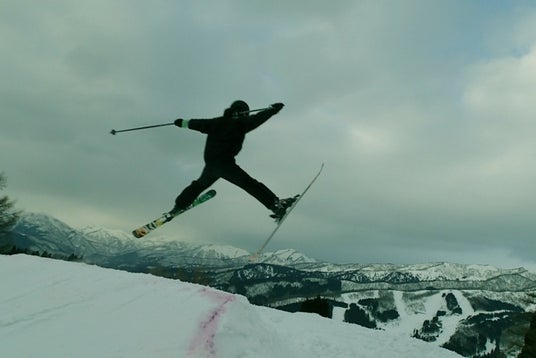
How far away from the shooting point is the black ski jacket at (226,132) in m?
11.4

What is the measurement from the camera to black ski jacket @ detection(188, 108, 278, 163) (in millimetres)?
11430

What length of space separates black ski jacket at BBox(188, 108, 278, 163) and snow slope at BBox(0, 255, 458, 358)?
341 centimetres

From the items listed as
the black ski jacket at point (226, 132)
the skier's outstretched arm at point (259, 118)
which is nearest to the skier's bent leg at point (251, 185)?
the black ski jacket at point (226, 132)

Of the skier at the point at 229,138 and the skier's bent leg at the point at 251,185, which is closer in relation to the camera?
the skier at the point at 229,138

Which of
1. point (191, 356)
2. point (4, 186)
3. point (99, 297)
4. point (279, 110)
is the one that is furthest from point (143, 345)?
point (4, 186)

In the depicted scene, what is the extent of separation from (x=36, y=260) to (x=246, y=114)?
5.86 metres

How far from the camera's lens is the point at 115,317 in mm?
7309

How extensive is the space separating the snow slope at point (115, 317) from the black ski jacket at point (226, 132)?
341 cm

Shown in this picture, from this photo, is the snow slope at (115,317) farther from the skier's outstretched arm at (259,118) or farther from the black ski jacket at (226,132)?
the skier's outstretched arm at (259,118)

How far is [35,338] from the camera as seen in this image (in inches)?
259

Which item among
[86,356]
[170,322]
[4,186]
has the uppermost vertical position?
[4,186]

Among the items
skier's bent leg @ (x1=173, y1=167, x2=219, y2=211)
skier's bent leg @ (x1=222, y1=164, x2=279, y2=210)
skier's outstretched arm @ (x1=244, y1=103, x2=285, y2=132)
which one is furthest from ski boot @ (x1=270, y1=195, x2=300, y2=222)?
skier's outstretched arm @ (x1=244, y1=103, x2=285, y2=132)

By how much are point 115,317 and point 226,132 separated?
5379 millimetres

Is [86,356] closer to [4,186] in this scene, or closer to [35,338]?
[35,338]
